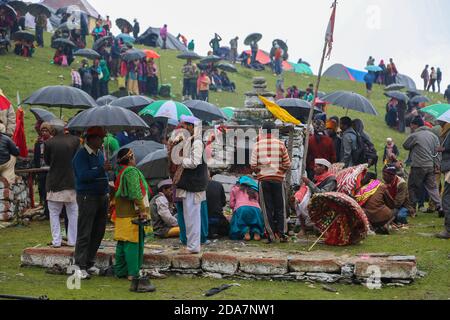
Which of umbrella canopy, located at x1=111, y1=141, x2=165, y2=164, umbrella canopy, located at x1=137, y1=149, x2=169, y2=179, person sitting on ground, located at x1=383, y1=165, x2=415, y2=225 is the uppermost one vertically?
umbrella canopy, located at x1=111, y1=141, x2=165, y2=164

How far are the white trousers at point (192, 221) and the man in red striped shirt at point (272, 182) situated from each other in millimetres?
1328

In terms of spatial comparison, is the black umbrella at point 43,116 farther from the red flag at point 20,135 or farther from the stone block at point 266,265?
the stone block at point 266,265

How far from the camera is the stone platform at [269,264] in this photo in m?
8.01

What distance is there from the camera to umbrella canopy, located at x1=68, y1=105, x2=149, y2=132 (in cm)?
1009

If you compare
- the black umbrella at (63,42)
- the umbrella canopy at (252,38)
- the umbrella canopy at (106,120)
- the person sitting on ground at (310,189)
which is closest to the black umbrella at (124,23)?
the umbrella canopy at (252,38)

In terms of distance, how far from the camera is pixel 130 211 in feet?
26.0

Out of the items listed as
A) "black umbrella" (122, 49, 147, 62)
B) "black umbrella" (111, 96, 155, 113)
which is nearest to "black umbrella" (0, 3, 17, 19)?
"black umbrella" (122, 49, 147, 62)

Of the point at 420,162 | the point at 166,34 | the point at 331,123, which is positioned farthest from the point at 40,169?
the point at 166,34

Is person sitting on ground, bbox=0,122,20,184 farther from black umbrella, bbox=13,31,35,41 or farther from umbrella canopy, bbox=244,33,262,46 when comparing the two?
umbrella canopy, bbox=244,33,262,46

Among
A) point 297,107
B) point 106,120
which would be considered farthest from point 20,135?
point 297,107

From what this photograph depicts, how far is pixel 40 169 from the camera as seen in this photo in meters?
12.3

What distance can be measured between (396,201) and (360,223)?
2029 millimetres

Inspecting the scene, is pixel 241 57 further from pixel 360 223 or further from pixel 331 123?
pixel 360 223

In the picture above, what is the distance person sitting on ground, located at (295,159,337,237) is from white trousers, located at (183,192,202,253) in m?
2.09
